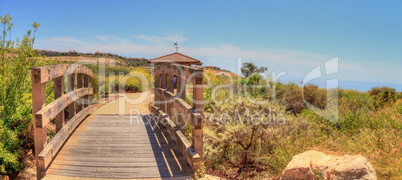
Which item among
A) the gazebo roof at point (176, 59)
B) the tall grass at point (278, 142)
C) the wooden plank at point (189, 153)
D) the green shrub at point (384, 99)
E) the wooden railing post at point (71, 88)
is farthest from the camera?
the gazebo roof at point (176, 59)

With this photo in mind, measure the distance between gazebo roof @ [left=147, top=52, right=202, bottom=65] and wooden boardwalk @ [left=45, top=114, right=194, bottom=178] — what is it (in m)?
12.8

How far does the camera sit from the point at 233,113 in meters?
5.89

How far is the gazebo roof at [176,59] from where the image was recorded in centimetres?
1911

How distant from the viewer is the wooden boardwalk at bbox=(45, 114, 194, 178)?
398 centimetres

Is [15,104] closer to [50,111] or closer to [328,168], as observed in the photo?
[50,111]

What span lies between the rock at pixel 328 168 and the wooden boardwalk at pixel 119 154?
5.09 ft

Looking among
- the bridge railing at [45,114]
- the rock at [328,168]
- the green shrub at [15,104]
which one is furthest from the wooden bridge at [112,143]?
the rock at [328,168]

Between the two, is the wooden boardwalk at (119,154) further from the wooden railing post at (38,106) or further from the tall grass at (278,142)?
the tall grass at (278,142)

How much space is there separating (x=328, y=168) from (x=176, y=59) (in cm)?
1692

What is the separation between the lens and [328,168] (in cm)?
362

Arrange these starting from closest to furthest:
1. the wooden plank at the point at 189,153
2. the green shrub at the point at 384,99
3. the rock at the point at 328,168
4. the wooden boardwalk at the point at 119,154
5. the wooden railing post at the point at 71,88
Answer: the rock at the point at 328,168
the wooden plank at the point at 189,153
the wooden boardwalk at the point at 119,154
the wooden railing post at the point at 71,88
the green shrub at the point at 384,99

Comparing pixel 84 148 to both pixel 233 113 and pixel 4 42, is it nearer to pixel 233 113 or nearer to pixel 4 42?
pixel 233 113

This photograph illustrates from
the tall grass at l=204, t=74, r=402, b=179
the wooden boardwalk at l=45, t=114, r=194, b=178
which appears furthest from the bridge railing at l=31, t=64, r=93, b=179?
the tall grass at l=204, t=74, r=402, b=179

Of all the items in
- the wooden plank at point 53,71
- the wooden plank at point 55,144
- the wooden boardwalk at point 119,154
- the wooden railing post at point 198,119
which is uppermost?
the wooden plank at point 53,71
